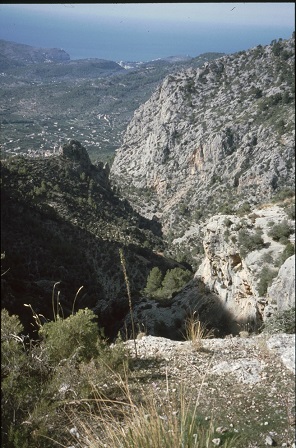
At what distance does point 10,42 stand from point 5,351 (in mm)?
2202

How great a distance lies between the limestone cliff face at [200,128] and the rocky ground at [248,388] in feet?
41.0

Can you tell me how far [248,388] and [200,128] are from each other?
3964cm

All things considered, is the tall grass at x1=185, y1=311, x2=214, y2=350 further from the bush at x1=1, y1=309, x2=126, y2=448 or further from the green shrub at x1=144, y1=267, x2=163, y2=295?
the green shrub at x1=144, y1=267, x2=163, y2=295

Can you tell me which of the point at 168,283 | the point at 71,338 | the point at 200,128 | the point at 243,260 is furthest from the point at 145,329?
the point at 200,128

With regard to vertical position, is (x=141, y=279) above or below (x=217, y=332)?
below

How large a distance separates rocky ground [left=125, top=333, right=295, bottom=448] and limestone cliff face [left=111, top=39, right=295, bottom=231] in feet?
41.0

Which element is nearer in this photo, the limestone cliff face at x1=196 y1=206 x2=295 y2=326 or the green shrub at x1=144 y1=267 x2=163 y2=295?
the limestone cliff face at x1=196 y1=206 x2=295 y2=326

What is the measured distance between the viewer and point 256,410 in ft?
8.40

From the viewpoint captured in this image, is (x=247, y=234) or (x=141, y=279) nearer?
(x=247, y=234)

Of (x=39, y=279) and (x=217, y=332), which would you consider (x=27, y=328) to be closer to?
(x=39, y=279)

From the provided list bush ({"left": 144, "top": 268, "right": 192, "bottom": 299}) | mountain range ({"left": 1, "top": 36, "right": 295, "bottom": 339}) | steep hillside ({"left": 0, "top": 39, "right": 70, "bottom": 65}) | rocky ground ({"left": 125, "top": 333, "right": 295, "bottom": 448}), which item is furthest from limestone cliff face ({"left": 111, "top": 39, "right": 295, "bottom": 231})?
rocky ground ({"left": 125, "top": 333, "right": 295, "bottom": 448})

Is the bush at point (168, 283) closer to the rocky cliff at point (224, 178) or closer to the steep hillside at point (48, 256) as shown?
the rocky cliff at point (224, 178)

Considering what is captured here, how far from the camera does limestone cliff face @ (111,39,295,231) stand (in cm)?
2419

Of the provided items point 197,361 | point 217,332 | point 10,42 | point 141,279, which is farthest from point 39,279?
point 141,279
